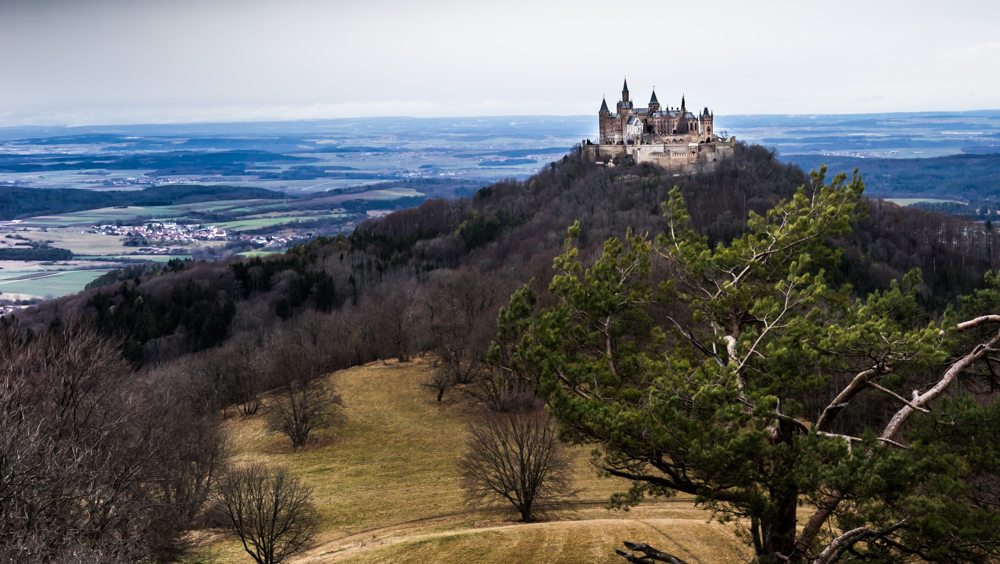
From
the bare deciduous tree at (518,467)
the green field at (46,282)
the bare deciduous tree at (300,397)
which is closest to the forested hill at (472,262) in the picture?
the bare deciduous tree at (300,397)

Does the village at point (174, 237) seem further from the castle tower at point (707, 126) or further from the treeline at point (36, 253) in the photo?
the castle tower at point (707, 126)

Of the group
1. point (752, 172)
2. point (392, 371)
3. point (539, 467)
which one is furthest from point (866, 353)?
point (752, 172)

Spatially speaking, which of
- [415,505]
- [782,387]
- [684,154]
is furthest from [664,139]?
→ [782,387]

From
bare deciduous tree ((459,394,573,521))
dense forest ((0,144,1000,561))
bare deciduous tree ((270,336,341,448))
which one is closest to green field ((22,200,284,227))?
dense forest ((0,144,1000,561))

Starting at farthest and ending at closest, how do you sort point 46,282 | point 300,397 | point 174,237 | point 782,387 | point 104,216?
point 104,216, point 174,237, point 46,282, point 300,397, point 782,387

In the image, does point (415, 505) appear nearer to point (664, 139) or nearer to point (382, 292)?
point (382, 292)

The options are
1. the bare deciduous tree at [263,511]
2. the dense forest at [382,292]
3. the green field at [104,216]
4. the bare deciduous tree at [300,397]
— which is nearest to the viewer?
the bare deciduous tree at [263,511]

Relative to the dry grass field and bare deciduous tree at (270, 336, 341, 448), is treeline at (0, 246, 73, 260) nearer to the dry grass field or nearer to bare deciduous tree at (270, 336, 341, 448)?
bare deciduous tree at (270, 336, 341, 448)
